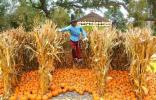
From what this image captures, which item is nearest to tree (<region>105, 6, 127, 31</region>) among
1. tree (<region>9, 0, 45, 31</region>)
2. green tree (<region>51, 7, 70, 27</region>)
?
green tree (<region>51, 7, 70, 27</region>)

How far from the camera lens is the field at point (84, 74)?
1045cm

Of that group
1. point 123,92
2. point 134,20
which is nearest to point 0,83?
point 123,92

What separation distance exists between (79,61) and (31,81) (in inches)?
69.3

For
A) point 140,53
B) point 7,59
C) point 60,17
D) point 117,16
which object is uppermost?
point 140,53

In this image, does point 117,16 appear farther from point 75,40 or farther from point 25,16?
point 75,40

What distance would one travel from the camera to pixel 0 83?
11.8 metres

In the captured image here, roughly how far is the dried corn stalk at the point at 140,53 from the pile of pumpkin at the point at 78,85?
0.32m

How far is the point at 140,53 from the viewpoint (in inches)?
407

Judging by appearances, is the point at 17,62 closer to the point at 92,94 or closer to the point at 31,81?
the point at 31,81

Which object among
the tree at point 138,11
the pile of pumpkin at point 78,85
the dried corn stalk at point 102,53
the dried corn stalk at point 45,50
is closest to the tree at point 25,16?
the tree at point 138,11

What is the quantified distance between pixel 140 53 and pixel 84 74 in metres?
2.28

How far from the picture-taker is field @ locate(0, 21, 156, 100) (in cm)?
1045

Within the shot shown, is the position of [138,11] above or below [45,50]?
below

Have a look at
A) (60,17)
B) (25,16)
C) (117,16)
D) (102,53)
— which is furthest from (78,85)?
(117,16)
